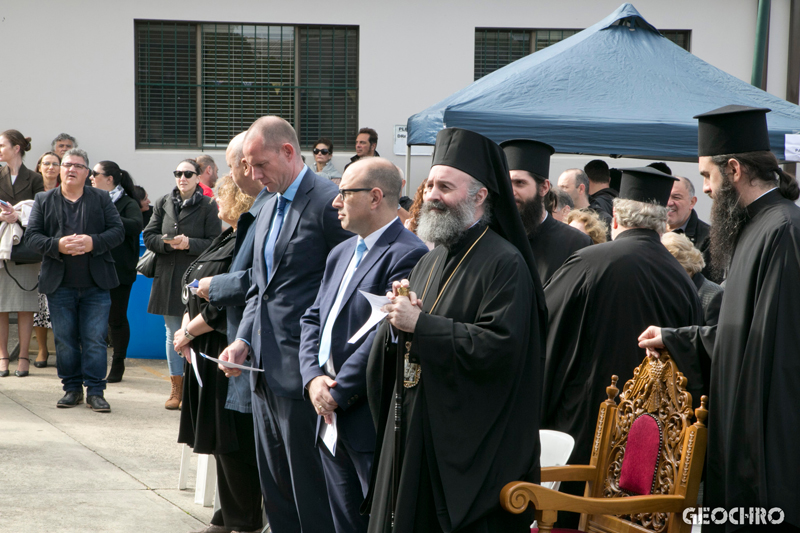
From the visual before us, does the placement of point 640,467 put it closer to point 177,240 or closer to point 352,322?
point 352,322

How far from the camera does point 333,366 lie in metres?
3.56

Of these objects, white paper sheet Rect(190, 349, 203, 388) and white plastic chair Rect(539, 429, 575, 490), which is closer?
white plastic chair Rect(539, 429, 575, 490)

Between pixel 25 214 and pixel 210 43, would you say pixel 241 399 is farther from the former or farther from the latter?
pixel 210 43

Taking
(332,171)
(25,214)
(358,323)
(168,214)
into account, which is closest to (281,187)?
(358,323)

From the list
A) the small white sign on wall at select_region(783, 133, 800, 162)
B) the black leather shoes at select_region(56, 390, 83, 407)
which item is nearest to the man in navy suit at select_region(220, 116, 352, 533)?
the black leather shoes at select_region(56, 390, 83, 407)

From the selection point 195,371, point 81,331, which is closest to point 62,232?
point 81,331

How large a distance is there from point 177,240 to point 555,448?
4613mm

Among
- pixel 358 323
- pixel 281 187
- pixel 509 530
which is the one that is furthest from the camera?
pixel 281 187

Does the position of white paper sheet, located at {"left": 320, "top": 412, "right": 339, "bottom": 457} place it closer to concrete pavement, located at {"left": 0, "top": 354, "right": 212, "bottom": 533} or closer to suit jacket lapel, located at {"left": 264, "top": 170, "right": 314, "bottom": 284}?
suit jacket lapel, located at {"left": 264, "top": 170, "right": 314, "bottom": 284}

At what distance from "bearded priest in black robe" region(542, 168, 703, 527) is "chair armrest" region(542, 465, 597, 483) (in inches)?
18.1

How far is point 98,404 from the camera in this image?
7137mm

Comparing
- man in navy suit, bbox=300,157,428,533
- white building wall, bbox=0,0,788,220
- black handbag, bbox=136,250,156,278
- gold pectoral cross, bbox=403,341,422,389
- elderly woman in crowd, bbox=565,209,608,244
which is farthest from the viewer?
white building wall, bbox=0,0,788,220

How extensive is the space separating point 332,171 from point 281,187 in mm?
7150

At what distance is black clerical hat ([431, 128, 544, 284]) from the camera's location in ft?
9.94
